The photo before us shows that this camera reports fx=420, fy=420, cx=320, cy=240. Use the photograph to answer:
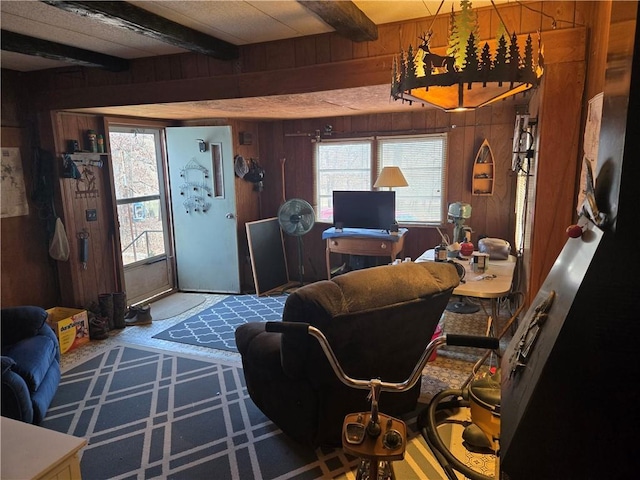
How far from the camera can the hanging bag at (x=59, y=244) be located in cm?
386

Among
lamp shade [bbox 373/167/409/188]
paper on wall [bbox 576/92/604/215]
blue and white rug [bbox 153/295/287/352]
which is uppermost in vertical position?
paper on wall [bbox 576/92/604/215]

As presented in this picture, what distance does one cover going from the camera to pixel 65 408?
2791mm

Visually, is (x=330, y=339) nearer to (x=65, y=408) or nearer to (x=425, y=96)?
(x=425, y=96)

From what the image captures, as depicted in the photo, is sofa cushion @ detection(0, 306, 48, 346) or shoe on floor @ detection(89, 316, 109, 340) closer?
sofa cushion @ detection(0, 306, 48, 346)

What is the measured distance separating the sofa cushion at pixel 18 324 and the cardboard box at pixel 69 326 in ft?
1.98

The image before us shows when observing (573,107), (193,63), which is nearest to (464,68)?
(573,107)

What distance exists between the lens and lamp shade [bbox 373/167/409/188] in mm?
4609

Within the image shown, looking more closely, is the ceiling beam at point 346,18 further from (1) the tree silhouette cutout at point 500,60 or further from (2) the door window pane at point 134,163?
(2) the door window pane at point 134,163

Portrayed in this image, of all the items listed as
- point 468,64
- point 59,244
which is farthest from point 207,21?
point 59,244

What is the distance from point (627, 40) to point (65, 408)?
3377mm

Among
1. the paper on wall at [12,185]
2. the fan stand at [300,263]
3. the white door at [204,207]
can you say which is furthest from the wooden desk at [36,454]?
the fan stand at [300,263]

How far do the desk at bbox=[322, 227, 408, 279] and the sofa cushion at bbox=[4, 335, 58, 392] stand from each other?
9.58 feet

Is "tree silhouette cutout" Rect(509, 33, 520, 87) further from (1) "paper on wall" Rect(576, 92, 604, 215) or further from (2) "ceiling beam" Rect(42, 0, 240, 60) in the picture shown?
(2) "ceiling beam" Rect(42, 0, 240, 60)

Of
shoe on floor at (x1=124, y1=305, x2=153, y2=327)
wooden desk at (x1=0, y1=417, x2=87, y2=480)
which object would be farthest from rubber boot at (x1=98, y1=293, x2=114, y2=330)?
wooden desk at (x1=0, y1=417, x2=87, y2=480)
